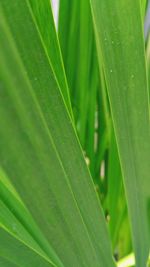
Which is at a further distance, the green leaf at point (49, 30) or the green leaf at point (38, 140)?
the green leaf at point (49, 30)

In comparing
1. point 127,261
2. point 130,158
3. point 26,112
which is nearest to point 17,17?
point 26,112

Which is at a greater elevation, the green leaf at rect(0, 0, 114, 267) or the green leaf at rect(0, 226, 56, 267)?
the green leaf at rect(0, 0, 114, 267)

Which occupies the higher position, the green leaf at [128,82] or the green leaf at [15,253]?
the green leaf at [128,82]

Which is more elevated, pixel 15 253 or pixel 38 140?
pixel 38 140

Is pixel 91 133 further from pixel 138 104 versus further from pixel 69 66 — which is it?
Answer: pixel 138 104

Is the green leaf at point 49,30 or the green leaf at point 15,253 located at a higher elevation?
the green leaf at point 49,30
